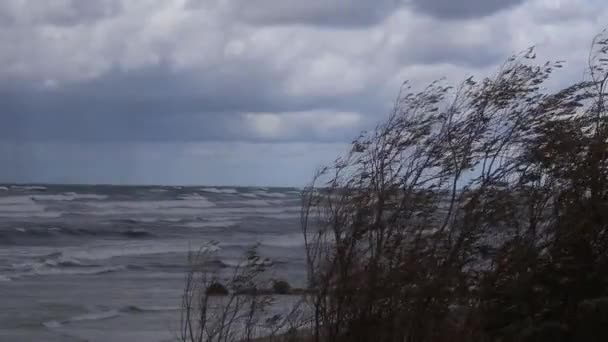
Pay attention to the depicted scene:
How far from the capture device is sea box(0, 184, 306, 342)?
17250 millimetres

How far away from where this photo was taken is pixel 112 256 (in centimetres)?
3231

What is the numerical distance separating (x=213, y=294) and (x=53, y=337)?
7070 millimetres

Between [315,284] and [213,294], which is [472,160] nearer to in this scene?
[315,284]

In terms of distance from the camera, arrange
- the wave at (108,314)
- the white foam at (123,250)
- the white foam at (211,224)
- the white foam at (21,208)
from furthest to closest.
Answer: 1. the white foam at (21,208)
2. the white foam at (211,224)
3. the white foam at (123,250)
4. the wave at (108,314)

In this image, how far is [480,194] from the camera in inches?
360

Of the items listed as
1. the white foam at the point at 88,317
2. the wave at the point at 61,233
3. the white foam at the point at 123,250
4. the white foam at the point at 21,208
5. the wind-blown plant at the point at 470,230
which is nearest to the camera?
the wind-blown plant at the point at 470,230

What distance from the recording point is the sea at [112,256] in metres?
17.2

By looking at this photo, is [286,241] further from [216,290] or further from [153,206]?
[153,206]

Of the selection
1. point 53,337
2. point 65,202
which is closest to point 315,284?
point 53,337

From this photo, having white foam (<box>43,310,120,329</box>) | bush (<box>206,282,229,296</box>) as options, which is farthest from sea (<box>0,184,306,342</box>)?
bush (<box>206,282,229,296</box>)

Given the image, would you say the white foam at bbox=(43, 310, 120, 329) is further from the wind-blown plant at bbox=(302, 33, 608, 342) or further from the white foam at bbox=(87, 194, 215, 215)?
the white foam at bbox=(87, 194, 215, 215)

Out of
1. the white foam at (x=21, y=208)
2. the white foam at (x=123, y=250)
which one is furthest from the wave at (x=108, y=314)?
the white foam at (x=21, y=208)

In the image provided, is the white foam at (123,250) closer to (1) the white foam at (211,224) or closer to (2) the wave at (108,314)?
(1) the white foam at (211,224)

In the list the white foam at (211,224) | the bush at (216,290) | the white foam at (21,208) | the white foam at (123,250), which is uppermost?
the white foam at (21,208)
